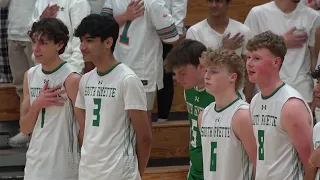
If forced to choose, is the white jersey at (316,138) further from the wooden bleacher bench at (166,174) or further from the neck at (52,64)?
the wooden bleacher bench at (166,174)

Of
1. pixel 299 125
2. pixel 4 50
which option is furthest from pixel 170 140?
pixel 299 125

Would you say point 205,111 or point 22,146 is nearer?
point 205,111

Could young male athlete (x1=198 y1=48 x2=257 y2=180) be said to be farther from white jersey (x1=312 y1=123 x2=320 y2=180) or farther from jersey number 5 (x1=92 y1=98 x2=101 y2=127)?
jersey number 5 (x1=92 y1=98 x2=101 y2=127)

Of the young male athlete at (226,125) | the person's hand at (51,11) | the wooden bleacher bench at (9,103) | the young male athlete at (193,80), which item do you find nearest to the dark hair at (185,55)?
the young male athlete at (193,80)

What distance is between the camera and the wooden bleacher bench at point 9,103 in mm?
6340

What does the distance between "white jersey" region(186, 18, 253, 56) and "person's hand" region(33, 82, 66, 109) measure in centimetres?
171

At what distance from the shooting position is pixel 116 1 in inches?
225

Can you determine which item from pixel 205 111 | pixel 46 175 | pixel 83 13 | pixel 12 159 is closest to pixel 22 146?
pixel 12 159

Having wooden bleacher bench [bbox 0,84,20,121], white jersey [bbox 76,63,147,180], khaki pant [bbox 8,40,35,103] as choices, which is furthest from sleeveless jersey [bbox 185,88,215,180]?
wooden bleacher bench [bbox 0,84,20,121]

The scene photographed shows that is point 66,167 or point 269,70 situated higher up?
point 269,70

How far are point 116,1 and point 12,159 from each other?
1542mm

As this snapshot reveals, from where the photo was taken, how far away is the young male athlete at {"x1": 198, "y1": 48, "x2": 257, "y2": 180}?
139 inches

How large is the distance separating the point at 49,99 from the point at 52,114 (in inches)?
4.2

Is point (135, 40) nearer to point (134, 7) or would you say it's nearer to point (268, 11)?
point (134, 7)
